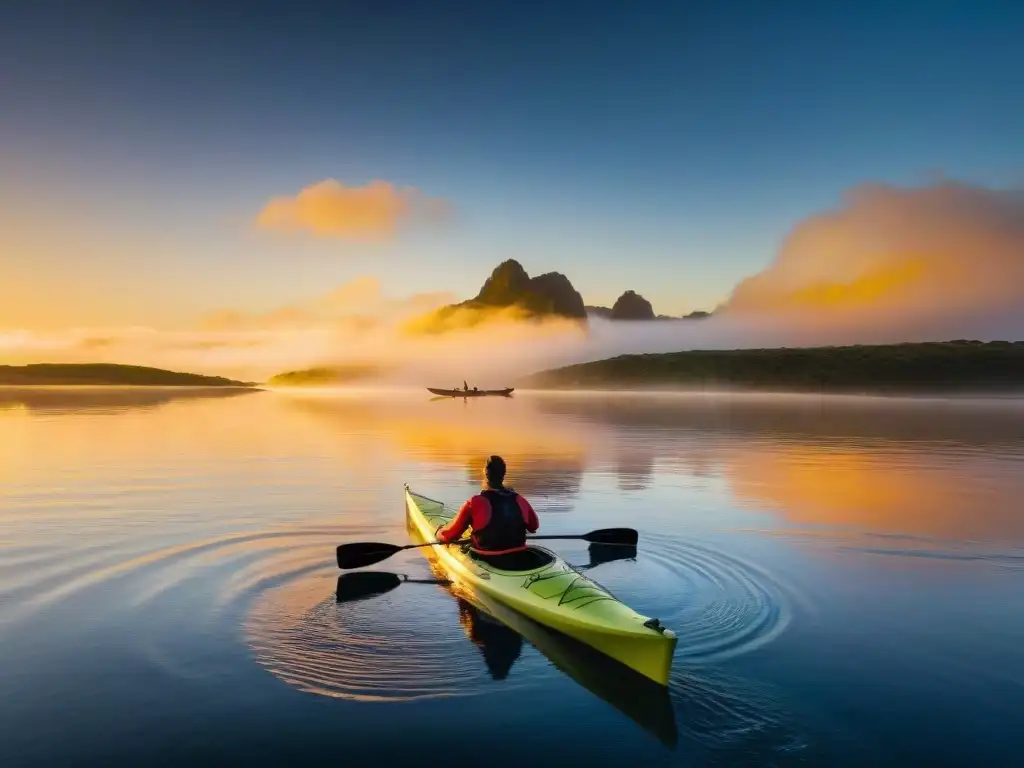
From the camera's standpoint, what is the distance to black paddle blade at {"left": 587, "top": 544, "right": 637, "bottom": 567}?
16469 millimetres

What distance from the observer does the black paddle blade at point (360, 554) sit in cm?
1476

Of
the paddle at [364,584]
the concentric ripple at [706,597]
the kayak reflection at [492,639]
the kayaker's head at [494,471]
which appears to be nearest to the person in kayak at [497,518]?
the kayaker's head at [494,471]

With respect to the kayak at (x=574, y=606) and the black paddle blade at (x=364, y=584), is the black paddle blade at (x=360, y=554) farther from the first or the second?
the kayak at (x=574, y=606)

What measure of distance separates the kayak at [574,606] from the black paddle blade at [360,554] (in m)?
1.36

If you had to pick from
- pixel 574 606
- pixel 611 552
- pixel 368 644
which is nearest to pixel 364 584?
pixel 368 644

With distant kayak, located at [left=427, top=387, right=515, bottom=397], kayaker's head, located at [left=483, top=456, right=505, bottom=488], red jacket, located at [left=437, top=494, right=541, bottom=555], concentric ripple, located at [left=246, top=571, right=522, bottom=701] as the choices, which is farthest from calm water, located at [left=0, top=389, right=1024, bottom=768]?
distant kayak, located at [left=427, top=387, right=515, bottom=397]

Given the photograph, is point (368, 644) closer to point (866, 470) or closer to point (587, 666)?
point (587, 666)

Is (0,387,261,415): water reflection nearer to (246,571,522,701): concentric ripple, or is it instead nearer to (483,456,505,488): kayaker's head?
(246,571,522,701): concentric ripple

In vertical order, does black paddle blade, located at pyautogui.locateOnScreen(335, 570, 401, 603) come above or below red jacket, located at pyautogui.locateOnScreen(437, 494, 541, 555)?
below

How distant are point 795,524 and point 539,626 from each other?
431 inches

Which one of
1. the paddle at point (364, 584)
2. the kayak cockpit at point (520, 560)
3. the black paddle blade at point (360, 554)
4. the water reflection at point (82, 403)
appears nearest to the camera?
the kayak cockpit at point (520, 560)

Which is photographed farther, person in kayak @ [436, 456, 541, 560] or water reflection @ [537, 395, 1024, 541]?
water reflection @ [537, 395, 1024, 541]

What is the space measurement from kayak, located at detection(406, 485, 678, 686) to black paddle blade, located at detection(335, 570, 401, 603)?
1.37 m

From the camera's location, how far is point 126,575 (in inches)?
575
